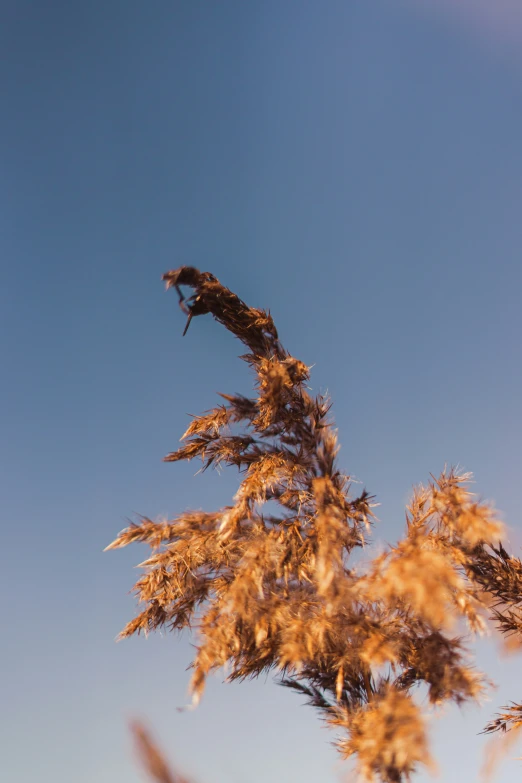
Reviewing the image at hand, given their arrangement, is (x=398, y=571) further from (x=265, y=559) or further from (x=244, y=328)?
(x=244, y=328)

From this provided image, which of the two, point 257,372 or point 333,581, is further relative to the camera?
point 257,372

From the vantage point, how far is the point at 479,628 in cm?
369

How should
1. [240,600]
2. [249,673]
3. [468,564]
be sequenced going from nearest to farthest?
[240,600]
[249,673]
[468,564]

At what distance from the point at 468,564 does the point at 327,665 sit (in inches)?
62.6

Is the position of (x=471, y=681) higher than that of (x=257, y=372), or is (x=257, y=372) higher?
(x=257, y=372)

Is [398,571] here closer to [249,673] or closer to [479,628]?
[479,628]

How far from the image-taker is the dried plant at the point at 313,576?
3629 millimetres

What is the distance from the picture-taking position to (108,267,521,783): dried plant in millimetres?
3629

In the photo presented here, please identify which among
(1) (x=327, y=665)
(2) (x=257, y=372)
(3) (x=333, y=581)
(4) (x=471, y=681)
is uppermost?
(2) (x=257, y=372)

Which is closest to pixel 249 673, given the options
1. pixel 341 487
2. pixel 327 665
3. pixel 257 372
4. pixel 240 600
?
pixel 327 665

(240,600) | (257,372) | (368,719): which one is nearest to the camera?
(368,719)

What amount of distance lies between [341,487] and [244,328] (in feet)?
5.85

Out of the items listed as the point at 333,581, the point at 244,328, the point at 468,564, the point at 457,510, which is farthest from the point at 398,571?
the point at 244,328

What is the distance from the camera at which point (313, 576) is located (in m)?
4.45
